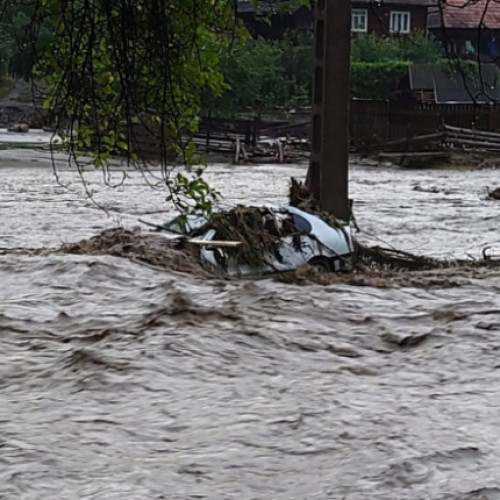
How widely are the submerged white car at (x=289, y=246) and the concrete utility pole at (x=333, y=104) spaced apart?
407cm

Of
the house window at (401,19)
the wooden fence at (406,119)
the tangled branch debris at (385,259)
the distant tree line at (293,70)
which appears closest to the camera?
the tangled branch debris at (385,259)

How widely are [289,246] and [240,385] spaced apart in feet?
18.8

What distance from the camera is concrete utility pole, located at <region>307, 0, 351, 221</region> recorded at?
2033cm

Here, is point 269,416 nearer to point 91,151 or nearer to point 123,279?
point 91,151

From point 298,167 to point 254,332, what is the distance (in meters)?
31.2

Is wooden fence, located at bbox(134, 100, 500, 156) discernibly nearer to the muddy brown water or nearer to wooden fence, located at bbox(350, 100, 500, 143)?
wooden fence, located at bbox(350, 100, 500, 143)

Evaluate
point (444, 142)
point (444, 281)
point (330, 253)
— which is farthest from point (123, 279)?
point (444, 142)

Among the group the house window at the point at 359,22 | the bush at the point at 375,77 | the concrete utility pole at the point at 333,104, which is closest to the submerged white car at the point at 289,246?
the concrete utility pole at the point at 333,104

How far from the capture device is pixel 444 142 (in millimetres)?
44719

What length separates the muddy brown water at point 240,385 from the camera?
24.6 ft

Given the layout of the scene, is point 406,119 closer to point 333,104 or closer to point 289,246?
point 333,104

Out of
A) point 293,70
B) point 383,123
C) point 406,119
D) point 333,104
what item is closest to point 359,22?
point 293,70

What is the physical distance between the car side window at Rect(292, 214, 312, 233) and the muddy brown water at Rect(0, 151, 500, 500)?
57.9 inches

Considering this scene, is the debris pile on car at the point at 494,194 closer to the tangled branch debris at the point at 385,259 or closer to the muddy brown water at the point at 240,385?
the tangled branch debris at the point at 385,259
